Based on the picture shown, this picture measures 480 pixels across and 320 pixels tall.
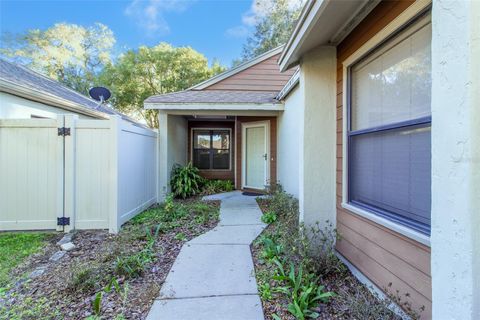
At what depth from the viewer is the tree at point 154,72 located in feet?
61.1

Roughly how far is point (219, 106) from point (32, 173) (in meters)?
3.91

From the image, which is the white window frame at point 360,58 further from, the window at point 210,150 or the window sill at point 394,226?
the window at point 210,150

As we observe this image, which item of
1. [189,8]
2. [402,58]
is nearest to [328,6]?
[402,58]

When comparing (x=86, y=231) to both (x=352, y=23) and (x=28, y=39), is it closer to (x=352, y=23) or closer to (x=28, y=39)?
(x=352, y=23)

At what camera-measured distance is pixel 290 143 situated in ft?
19.4

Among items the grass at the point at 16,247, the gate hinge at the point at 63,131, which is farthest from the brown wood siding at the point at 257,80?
the grass at the point at 16,247

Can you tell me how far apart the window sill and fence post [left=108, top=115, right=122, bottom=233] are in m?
3.66

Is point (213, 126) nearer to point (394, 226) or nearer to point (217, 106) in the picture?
point (217, 106)

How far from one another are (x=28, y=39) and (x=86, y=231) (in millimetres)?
21736

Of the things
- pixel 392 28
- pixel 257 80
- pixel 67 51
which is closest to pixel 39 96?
pixel 257 80

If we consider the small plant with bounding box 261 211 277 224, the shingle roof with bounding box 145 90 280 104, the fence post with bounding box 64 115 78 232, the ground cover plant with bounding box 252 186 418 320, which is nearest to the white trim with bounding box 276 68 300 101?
the shingle roof with bounding box 145 90 280 104

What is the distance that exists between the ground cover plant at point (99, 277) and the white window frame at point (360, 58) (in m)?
2.26

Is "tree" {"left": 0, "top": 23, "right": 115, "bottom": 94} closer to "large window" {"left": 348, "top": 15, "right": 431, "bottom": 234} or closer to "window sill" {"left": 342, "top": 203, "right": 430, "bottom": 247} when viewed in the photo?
"large window" {"left": 348, "top": 15, "right": 431, "bottom": 234}

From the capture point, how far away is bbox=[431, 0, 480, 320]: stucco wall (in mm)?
1153
